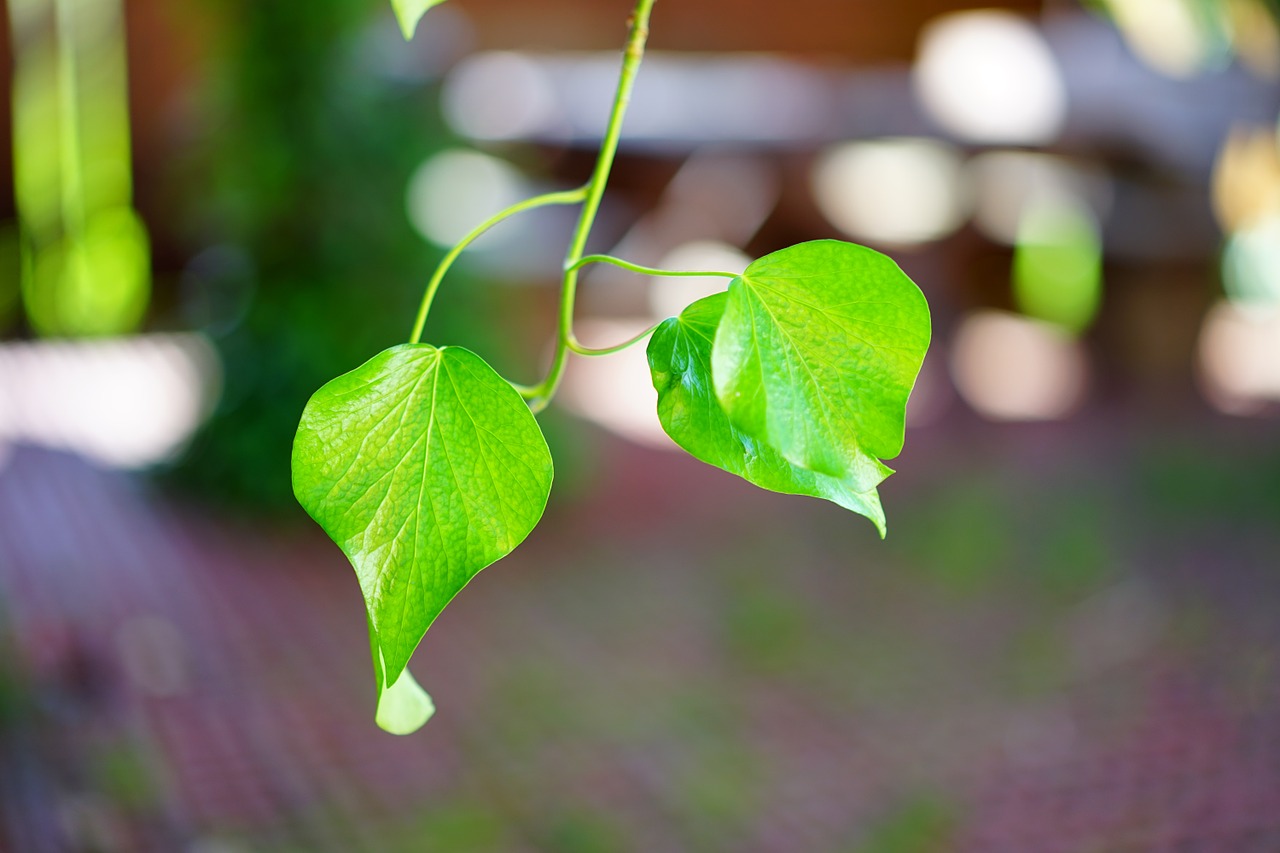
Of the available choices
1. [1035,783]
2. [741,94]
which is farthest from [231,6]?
[741,94]

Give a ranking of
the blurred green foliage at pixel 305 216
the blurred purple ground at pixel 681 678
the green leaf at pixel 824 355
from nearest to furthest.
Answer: the green leaf at pixel 824 355 < the blurred purple ground at pixel 681 678 < the blurred green foliage at pixel 305 216

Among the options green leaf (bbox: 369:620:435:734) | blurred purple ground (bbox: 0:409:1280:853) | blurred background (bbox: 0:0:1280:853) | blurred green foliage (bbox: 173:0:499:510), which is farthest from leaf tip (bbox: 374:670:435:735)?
blurred green foliage (bbox: 173:0:499:510)

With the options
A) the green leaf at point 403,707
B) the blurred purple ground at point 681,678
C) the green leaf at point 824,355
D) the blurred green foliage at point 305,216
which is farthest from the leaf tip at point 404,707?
the blurred green foliage at point 305,216

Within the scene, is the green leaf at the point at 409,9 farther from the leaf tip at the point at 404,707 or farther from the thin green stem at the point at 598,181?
the leaf tip at the point at 404,707

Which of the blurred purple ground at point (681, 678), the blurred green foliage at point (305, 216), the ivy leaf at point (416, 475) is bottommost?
the blurred purple ground at point (681, 678)

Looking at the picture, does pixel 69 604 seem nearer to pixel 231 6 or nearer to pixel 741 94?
pixel 231 6

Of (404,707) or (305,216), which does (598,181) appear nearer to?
(404,707)
